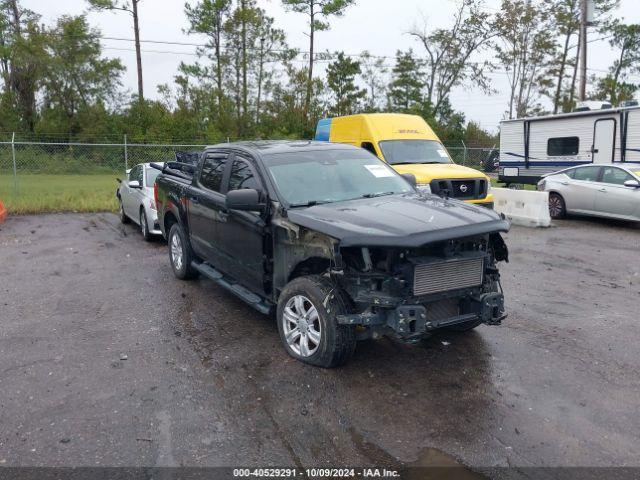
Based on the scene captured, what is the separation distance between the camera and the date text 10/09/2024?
123 inches

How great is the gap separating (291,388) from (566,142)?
1541 centimetres

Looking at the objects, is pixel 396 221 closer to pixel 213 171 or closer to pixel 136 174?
pixel 213 171

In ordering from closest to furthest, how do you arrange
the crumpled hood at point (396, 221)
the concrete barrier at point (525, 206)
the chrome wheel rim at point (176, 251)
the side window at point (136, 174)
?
the crumpled hood at point (396, 221)
the chrome wheel rim at point (176, 251)
the side window at point (136, 174)
the concrete barrier at point (525, 206)

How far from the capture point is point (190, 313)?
238 inches

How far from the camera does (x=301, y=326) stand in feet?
14.9

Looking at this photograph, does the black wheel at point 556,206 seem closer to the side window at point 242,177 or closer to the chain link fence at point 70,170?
the side window at point 242,177

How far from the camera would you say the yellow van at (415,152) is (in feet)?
35.7

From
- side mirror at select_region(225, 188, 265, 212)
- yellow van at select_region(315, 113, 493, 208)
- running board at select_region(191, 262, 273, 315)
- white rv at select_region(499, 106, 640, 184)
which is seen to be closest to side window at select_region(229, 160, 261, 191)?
side mirror at select_region(225, 188, 265, 212)

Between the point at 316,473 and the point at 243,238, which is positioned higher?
the point at 243,238

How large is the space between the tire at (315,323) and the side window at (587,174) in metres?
10.4

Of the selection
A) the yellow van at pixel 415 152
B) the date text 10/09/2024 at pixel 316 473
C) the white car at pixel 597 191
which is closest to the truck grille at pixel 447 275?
the date text 10/09/2024 at pixel 316 473

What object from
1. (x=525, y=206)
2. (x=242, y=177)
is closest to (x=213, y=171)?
(x=242, y=177)

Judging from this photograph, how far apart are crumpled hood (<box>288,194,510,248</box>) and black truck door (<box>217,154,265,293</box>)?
0.62m

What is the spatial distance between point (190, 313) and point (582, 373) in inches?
154
